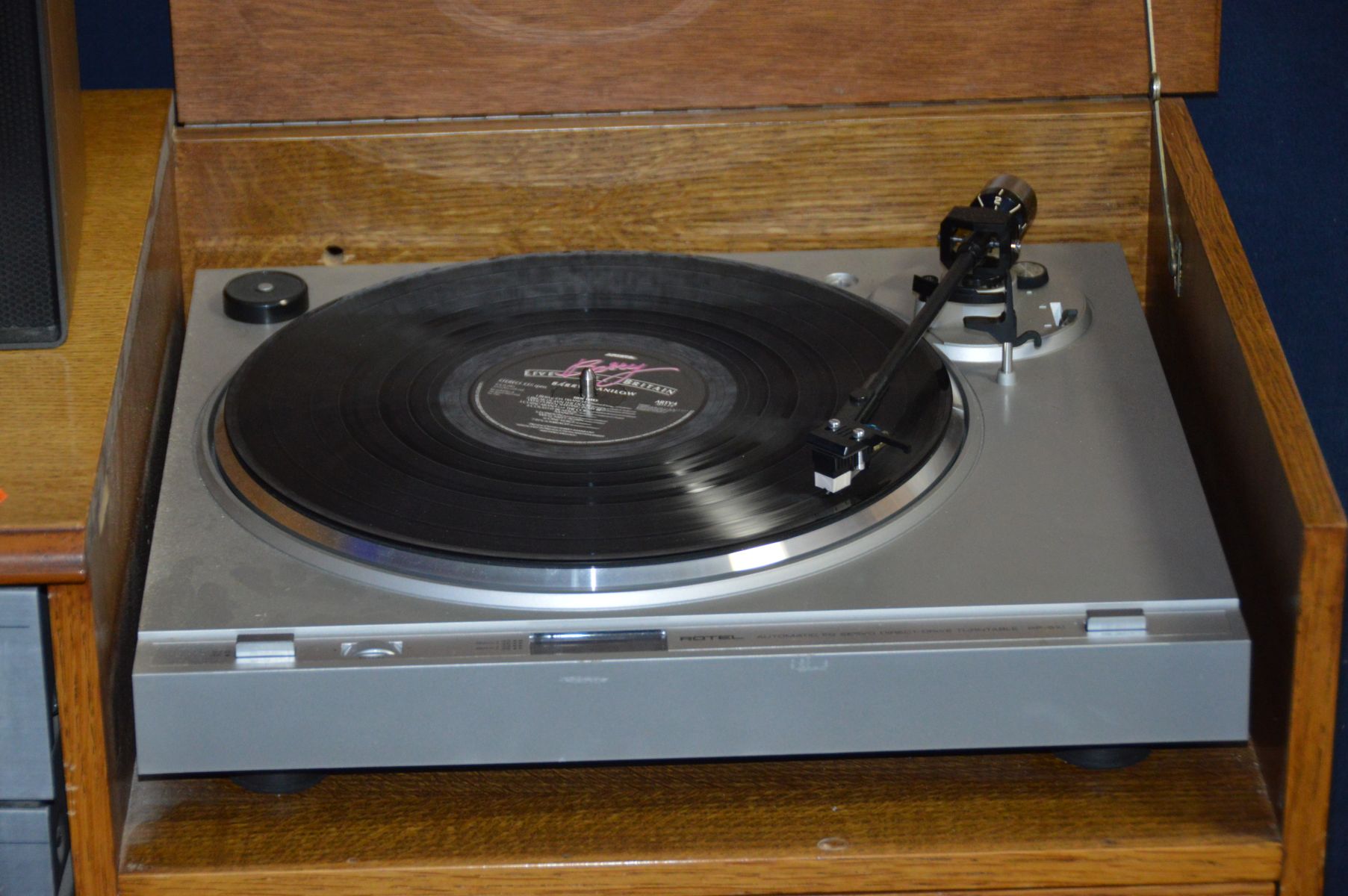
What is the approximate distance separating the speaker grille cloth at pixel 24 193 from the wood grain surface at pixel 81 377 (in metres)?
0.02

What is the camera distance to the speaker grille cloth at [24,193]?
95 centimetres

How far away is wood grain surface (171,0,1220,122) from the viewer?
1.29m

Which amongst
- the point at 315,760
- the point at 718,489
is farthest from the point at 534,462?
the point at 315,760

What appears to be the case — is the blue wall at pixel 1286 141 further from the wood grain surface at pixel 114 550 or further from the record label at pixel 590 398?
the record label at pixel 590 398

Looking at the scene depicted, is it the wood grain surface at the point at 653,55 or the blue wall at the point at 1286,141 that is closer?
the wood grain surface at the point at 653,55

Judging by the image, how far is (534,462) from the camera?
97cm

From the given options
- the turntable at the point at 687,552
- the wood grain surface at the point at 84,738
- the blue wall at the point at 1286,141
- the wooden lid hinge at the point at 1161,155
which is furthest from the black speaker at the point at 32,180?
the wooden lid hinge at the point at 1161,155

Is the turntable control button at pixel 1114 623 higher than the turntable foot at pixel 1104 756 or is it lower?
higher

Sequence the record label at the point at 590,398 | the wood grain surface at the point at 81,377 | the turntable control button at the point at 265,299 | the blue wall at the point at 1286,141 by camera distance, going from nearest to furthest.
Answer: the wood grain surface at the point at 81,377 → the record label at the point at 590,398 → the turntable control button at the point at 265,299 → the blue wall at the point at 1286,141

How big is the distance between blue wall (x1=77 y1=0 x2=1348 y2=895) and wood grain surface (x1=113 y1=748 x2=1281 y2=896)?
590 millimetres

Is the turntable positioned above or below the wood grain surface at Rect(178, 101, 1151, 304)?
below

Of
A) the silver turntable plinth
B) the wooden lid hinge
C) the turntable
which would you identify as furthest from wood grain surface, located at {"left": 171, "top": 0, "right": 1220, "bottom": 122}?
the silver turntable plinth

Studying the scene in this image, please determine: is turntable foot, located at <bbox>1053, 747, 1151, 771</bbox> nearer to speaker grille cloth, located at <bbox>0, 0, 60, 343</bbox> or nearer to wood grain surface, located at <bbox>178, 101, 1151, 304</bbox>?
wood grain surface, located at <bbox>178, 101, 1151, 304</bbox>

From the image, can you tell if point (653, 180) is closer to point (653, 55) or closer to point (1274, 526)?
point (653, 55)
